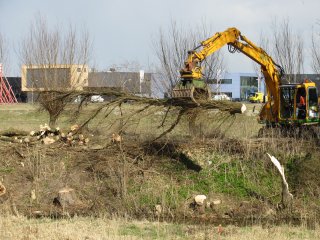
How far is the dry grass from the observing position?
28.6ft

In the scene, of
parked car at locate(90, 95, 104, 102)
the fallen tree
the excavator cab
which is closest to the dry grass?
the fallen tree

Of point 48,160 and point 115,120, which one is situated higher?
point 115,120

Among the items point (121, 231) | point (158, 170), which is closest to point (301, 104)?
point (158, 170)

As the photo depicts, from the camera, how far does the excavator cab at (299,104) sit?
18719 mm

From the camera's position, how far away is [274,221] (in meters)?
11.9

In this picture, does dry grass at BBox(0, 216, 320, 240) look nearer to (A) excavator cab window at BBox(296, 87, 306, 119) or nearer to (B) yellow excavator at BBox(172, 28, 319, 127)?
(B) yellow excavator at BBox(172, 28, 319, 127)

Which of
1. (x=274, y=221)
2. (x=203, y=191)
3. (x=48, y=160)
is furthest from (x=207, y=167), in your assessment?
(x=48, y=160)

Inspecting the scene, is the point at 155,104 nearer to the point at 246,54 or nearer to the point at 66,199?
the point at 66,199

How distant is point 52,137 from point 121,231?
8.05 m

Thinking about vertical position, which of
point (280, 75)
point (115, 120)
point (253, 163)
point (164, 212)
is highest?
point (280, 75)

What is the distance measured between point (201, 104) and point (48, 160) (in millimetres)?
4987

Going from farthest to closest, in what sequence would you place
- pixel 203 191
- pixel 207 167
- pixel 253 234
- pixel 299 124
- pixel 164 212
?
pixel 299 124
pixel 207 167
pixel 203 191
pixel 164 212
pixel 253 234

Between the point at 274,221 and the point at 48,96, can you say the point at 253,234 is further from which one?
the point at 48,96

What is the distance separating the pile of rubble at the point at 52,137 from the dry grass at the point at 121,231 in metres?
5.89
